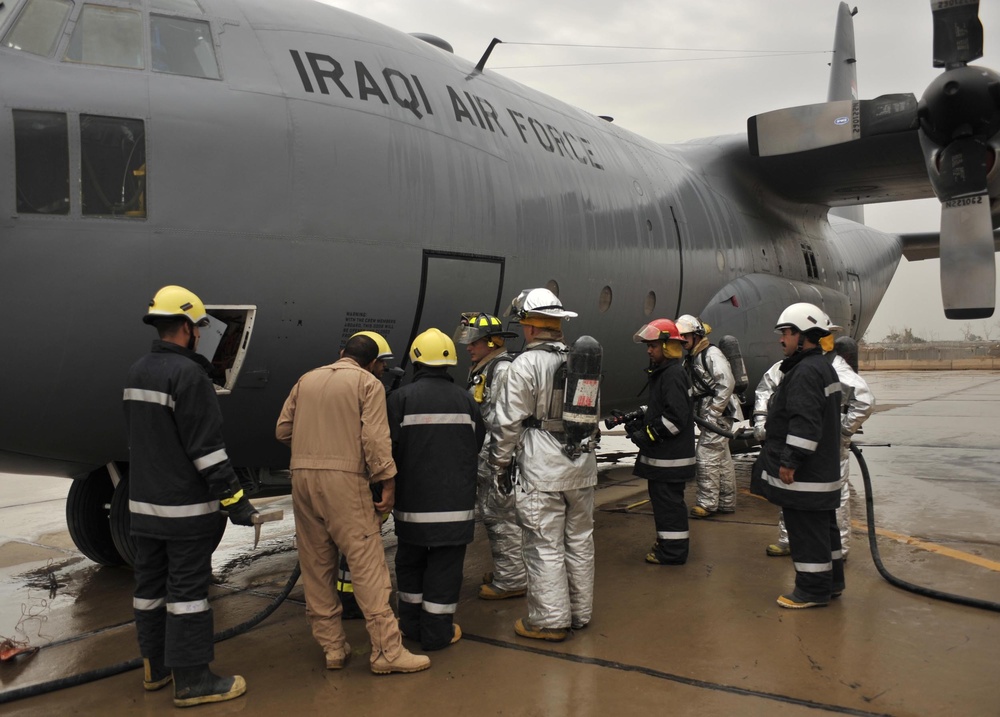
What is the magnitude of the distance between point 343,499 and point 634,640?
1.88m

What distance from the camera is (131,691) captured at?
422cm

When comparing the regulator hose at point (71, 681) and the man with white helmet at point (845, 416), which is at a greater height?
the man with white helmet at point (845, 416)

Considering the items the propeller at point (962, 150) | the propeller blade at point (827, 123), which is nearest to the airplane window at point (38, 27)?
the propeller blade at point (827, 123)

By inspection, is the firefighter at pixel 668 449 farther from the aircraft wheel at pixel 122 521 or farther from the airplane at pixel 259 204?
the aircraft wheel at pixel 122 521

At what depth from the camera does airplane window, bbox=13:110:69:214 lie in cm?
420

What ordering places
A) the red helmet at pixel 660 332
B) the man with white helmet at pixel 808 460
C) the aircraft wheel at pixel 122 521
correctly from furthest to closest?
the red helmet at pixel 660 332 → the aircraft wheel at pixel 122 521 → the man with white helmet at pixel 808 460

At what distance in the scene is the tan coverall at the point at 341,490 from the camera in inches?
170

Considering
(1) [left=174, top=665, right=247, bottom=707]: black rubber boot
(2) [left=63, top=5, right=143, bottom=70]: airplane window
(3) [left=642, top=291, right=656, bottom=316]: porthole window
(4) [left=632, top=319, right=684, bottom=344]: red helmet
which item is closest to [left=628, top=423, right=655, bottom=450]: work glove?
(4) [left=632, top=319, right=684, bottom=344]: red helmet

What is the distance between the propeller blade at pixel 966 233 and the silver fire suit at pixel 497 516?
5.87 m

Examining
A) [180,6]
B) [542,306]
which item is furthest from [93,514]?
[542,306]

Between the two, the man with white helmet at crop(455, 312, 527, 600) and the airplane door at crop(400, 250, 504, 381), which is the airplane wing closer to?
the airplane door at crop(400, 250, 504, 381)

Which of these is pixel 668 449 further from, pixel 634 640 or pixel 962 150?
pixel 962 150

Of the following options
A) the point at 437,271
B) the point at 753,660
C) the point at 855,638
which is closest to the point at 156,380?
the point at 437,271

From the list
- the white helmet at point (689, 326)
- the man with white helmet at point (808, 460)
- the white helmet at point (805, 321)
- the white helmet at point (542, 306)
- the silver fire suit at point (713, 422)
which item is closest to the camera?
the white helmet at point (542, 306)
